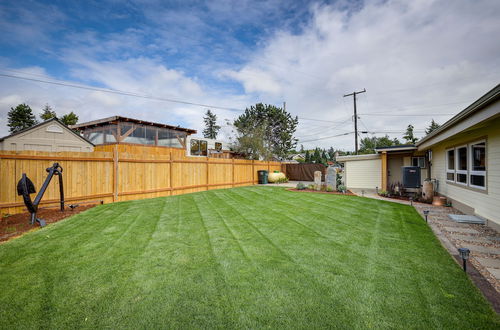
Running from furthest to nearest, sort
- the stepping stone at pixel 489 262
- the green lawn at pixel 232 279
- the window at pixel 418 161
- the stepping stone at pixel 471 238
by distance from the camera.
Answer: the window at pixel 418 161 < the stepping stone at pixel 471 238 < the stepping stone at pixel 489 262 < the green lawn at pixel 232 279

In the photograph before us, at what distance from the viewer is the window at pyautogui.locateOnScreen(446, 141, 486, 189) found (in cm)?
604

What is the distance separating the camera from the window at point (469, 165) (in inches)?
238

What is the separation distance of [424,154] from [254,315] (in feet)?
47.8

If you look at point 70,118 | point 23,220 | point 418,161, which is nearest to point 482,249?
point 23,220

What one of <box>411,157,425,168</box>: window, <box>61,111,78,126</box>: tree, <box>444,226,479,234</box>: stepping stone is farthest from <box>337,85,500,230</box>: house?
<box>61,111,78,126</box>: tree

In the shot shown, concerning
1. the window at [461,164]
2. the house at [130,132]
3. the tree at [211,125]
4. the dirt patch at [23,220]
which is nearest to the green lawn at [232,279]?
the dirt patch at [23,220]

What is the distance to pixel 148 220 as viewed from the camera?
5297 mm

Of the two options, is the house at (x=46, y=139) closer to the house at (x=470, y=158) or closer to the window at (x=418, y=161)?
the house at (x=470, y=158)

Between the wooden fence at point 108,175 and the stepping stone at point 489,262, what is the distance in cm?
941

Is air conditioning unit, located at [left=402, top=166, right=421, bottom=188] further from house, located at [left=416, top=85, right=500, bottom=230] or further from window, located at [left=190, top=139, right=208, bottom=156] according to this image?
window, located at [left=190, top=139, right=208, bottom=156]

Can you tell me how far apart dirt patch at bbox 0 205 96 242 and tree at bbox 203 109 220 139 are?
194 ft

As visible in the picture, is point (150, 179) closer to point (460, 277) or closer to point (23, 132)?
point (460, 277)

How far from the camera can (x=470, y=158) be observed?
21.8 ft

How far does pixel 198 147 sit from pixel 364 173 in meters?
15.3
